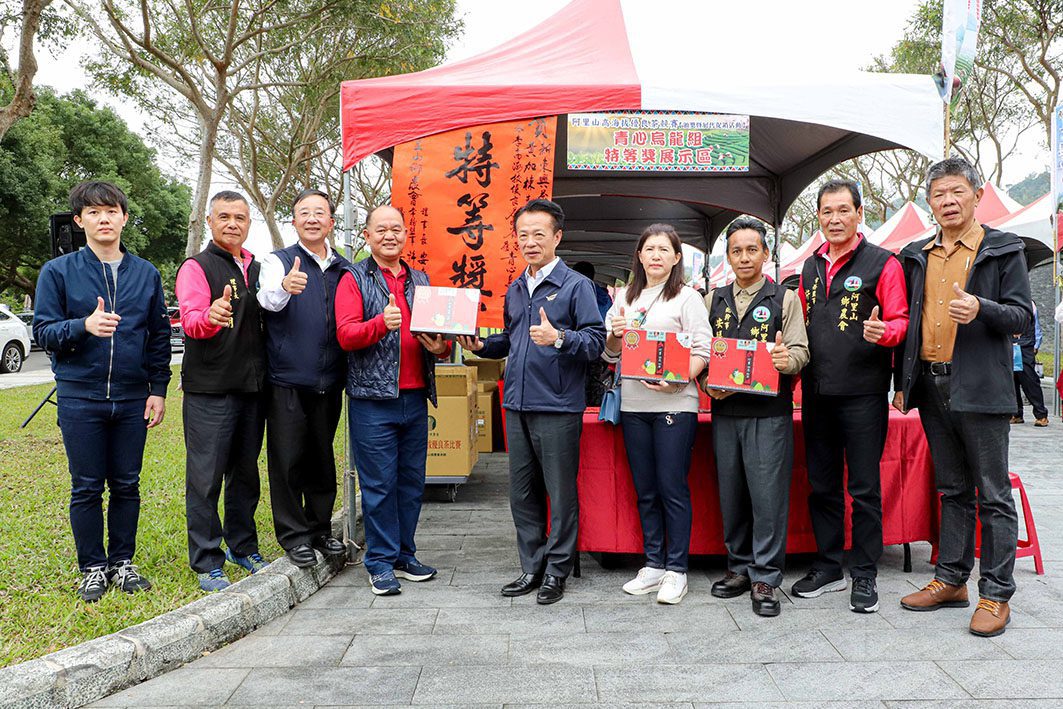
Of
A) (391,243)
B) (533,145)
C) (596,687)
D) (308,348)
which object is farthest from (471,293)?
(596,687)

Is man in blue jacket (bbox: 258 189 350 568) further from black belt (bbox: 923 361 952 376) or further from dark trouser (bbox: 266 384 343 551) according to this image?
black belt (bbox: 923 361 952 376)

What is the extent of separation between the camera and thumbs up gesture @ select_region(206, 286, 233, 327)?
11.0 ft

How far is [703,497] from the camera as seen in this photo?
410 centimetres

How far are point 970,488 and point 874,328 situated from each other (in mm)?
901

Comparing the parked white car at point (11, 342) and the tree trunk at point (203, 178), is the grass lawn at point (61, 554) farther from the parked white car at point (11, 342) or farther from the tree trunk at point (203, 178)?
the parked white car at point (11, 342)

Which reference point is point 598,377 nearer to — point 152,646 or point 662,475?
point 662,475

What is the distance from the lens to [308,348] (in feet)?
12.2

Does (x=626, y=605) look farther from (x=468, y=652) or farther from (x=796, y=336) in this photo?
(x=796, y=336)

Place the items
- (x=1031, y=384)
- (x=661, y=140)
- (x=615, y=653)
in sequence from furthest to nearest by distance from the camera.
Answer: (x=1031, y=384), (x=661, y=140), (x=615, y=653)

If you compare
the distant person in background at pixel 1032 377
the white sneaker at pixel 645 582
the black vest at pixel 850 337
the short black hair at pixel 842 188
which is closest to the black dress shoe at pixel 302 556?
the white sneaker at pixel 645 582

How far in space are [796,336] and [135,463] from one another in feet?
9.95

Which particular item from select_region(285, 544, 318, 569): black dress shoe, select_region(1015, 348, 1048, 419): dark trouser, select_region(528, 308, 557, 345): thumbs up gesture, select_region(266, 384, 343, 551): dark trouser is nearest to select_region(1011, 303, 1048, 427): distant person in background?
select_region(1015, 348, 1048, 419): dark trouser

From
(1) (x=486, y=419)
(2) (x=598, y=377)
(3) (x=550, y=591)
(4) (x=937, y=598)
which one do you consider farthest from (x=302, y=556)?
(1) (x=486, y=419)

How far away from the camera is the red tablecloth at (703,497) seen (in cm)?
407
